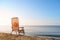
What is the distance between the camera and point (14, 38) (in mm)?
8086

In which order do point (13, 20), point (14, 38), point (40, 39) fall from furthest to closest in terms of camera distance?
1. point (13, 20)
2. point (14, 38)
3. point (40, 39)

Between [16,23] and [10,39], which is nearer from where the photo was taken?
[10,39]

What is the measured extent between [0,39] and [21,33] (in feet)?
6.77

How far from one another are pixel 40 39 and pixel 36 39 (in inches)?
9.1

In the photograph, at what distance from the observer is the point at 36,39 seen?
774cm

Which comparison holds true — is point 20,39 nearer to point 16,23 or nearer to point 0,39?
point 0,39

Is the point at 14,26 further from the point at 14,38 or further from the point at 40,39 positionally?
the point at 40,39

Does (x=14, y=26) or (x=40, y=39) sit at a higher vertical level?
(x=14, y=26)

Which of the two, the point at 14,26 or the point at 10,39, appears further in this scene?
the point at 14,26

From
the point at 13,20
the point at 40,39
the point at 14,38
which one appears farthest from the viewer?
the point at 13,20

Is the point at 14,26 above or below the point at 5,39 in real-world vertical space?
above

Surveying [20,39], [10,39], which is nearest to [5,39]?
[10,39]

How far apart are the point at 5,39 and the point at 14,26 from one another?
202cm

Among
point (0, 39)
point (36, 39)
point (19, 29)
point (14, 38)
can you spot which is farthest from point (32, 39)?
point (19, 29)
